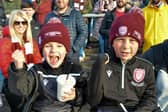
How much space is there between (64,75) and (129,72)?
0.54m

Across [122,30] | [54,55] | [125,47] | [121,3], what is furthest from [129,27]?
[121,3]

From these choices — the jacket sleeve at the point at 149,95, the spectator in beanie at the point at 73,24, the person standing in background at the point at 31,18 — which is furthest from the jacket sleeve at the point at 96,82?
the spectator in beanie at the point at 73,24

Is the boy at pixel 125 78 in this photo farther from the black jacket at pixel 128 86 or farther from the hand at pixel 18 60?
the hand at pixel 18 60

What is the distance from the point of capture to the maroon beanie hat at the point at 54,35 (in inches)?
154

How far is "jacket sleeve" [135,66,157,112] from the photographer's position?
3.77 metres

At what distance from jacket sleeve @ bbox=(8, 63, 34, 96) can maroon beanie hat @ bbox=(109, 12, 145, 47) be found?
74 centimetres

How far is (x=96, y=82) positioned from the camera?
3617mm

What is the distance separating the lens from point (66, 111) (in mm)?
3734

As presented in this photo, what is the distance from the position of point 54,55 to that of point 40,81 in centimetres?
24

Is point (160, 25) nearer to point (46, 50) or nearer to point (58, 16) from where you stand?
point (58, 16)

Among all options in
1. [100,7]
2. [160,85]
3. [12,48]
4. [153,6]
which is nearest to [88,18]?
[100,7]

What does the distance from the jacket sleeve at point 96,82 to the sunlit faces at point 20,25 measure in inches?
101

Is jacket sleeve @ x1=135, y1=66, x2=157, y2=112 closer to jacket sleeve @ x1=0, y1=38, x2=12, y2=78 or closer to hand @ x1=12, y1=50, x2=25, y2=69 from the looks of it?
hand @ x1=12, y1=50, x2=25, y2=69

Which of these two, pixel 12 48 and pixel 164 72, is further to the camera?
pixel 12 48
